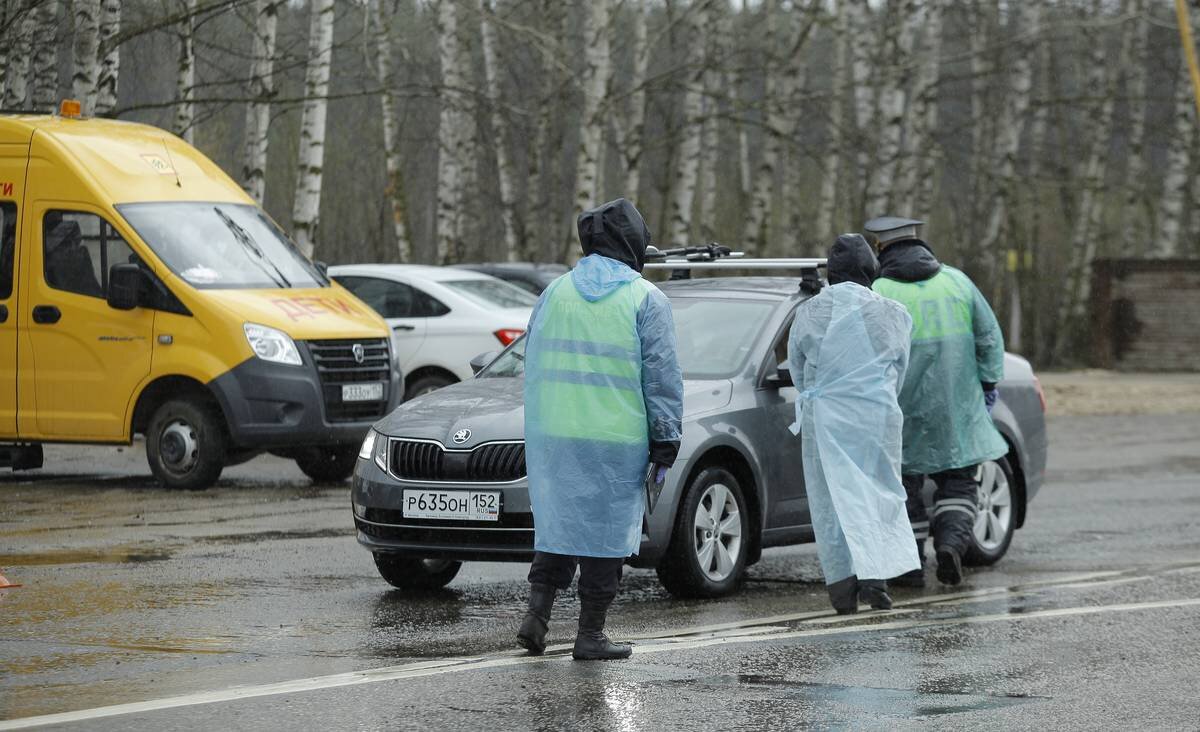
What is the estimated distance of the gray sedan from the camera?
8977 mm

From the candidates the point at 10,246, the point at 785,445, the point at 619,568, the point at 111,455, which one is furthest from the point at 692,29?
the point at 619,568

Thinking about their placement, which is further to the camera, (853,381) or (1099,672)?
(853,381)

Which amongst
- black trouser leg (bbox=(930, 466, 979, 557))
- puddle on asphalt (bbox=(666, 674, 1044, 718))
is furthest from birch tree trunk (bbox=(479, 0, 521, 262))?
puddle on asphalt (bbox=(666, 674, 1044, 718))

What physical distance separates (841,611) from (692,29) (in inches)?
957

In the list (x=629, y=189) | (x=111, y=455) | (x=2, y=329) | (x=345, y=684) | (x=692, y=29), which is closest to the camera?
(x=345, y=684)

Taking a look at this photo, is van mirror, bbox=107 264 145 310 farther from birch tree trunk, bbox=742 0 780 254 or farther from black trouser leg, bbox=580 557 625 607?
birch tree trunk, bbox=742 0 780 254

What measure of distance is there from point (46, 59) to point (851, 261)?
1421cm

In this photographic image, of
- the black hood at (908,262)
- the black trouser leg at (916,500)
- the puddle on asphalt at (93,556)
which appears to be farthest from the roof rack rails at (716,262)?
the puddle on asphalt at (93,556)

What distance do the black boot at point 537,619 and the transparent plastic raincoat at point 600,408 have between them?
0.57ft

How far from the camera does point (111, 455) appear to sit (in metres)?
18.5

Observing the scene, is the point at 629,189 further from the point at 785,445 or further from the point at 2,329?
the point at 785,445

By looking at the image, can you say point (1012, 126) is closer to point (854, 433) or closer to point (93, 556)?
point (93, 556)


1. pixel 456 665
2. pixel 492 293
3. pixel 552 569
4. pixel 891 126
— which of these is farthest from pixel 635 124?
pixel 456 665

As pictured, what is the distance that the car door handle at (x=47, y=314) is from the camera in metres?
15.1
